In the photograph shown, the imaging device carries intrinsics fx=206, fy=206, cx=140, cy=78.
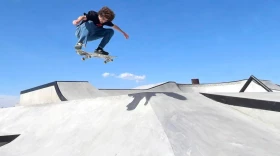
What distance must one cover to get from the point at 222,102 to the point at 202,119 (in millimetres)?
2269

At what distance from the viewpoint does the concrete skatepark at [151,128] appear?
3.54 meters

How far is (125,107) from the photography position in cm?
568

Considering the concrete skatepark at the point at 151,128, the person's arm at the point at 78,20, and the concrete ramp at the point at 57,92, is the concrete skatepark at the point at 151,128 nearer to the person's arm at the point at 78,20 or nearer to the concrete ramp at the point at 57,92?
the person's arm at the point at 78,20

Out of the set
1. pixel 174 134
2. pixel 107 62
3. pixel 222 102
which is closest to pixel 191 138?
pixel 174 134

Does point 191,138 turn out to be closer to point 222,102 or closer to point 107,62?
point 222,102

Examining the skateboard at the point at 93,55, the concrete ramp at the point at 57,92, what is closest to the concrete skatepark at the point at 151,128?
the skateboard at the point at 93,55

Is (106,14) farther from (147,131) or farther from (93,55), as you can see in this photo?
(147,131)

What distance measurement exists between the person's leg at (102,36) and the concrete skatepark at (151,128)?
179cm

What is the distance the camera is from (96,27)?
6.26m

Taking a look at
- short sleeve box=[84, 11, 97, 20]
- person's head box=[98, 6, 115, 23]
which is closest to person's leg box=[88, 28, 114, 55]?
short sleeve box=[84, 11, 97, 20]

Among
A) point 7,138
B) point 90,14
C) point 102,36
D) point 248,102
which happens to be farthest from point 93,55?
point 248,102

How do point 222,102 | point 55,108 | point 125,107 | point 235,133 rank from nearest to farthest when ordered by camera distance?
point 235,133 < point 125,107 < point 222,102 < point 55,108

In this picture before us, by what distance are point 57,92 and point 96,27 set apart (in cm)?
Result: 585

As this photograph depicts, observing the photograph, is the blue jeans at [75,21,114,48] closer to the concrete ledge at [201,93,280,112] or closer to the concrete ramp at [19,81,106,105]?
the concrete ledge at [201,93,280,112]
